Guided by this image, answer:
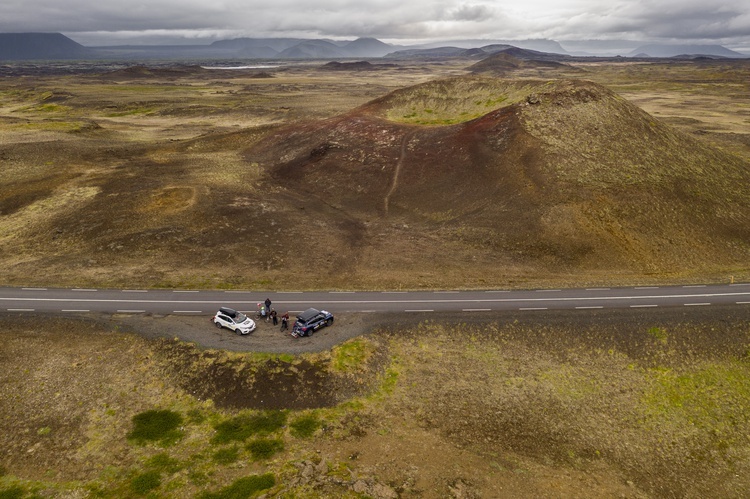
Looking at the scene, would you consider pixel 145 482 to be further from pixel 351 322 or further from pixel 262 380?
pixel 351 322

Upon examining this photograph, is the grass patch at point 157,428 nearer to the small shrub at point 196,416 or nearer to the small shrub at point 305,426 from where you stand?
the small shrub at point 196,416

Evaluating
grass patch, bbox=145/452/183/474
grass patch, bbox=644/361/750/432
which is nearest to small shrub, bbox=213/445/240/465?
grass patch, bbox=145/452/183/474

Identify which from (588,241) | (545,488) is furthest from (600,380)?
(588,241)

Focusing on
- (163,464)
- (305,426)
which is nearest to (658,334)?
(305,426)

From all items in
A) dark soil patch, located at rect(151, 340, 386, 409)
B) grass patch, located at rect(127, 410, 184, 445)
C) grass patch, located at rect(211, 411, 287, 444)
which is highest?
dark soil patch, located at rect(151, 340, 386, 409)

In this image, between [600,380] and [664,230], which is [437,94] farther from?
[600,380]

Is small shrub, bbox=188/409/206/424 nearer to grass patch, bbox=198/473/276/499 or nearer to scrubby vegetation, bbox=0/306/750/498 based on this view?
scrubby vegetation, bbox=0/306/750/498

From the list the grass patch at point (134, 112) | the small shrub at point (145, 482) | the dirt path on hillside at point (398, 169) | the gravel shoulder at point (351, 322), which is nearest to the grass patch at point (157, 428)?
the small shrub at point (145, 482)
